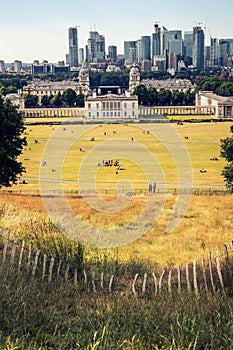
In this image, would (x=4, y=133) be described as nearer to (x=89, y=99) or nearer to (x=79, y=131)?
(x=79, y=131)

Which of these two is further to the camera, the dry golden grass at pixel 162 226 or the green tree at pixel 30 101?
the green tree at pixel 30 101

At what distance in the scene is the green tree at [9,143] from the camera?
21.2 metres

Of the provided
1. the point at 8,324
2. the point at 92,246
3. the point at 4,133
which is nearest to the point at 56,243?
the point at 92,246

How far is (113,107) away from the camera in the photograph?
3967 inches

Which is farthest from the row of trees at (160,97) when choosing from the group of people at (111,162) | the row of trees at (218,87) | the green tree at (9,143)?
the green tree at (9,143)

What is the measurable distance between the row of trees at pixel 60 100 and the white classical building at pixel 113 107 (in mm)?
7601

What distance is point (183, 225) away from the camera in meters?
18.0

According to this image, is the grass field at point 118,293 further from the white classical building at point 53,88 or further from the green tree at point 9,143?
the white classical building at point 53,88

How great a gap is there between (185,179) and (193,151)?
15452 mm

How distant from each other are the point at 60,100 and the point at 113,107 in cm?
1293

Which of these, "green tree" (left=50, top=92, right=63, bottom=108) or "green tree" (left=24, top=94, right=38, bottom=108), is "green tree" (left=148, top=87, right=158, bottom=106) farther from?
"green tree" (left=24, top=94, right=38, bottom=108)

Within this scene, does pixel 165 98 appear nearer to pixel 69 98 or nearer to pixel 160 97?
pixel 160 97

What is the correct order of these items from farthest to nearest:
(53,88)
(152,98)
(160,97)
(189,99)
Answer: (53,88), (189,99), (152,98), (160,97)

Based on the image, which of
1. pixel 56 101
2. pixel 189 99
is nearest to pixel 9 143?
pixel 56 101
